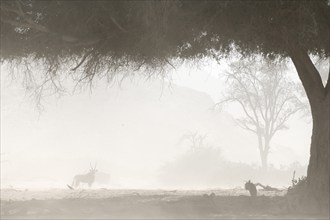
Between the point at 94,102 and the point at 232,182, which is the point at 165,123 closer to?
the point at 94,102

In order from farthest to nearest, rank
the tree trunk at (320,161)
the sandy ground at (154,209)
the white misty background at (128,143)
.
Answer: the white misty background at (128,143) < the tree trunk at (320,161) < the sandy ground at (154,209)

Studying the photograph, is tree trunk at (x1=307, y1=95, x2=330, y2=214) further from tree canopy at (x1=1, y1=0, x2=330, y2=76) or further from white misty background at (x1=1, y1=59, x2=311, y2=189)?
white misty background at (x1=1, y1=59, x2=311, y2=189)

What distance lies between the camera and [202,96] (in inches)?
4321

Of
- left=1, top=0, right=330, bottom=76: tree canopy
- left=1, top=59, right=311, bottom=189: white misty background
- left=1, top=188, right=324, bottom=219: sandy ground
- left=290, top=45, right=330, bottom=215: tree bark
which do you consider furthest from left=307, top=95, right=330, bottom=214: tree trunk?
left=1, top=59, right=311, bottom=189: white misty background

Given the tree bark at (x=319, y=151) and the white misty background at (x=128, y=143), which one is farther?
the white misty background at (x=128, y=143)

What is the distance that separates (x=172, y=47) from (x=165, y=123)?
7568cm

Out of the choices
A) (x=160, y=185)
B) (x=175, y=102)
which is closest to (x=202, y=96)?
(x=175, y=102)

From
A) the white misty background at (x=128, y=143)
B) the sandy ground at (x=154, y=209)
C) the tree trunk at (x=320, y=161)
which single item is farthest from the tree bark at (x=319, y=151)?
the white misty background at (x=128, y=143)

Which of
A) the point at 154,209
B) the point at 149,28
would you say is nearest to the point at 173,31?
the point at 149,28

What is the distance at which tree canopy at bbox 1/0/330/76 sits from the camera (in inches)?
353

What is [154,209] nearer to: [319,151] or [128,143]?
[319,151]

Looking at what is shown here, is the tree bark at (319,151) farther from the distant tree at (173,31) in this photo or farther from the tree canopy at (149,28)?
the tree canopy at (149,28)

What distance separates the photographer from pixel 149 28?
920cm

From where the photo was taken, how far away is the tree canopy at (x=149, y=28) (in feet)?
29.4
